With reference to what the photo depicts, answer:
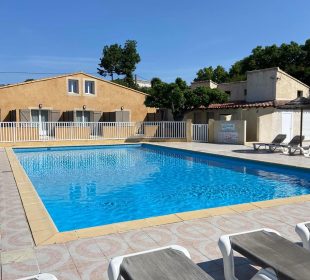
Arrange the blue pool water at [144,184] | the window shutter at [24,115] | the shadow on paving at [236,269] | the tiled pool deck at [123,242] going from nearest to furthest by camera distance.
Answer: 1. the shadow on paving at [236,269]
2. the tiled pool deck at [123,242]
3. the blue pool water at [144,184]
4. the window shutter at [24,115]

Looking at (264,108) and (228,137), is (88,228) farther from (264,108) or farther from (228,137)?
(264,108)

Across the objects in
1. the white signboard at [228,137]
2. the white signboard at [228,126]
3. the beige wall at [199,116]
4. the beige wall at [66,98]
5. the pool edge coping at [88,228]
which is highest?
the beige wall at [66,98]

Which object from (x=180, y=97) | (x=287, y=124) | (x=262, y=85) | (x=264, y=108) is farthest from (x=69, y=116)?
(x=287, y=124)

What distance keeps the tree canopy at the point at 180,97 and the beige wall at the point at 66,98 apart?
5.31m

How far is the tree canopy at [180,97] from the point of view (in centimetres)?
2162

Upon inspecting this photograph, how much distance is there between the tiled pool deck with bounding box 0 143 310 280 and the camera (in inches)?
138

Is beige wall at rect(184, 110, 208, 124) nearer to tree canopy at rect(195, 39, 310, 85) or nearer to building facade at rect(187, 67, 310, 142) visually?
building facade at rect(187, 67, 310, 142)

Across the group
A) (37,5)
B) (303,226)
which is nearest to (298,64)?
(37,5)

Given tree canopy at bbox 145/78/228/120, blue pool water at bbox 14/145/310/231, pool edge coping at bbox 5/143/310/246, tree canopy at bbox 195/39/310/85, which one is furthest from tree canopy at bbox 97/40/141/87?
pool edge coping at bbox 5/143/310/246

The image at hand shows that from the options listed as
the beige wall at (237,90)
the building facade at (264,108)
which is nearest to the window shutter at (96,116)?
the building facade at (264,108)

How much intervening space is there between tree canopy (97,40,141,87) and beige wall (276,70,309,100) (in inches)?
1247

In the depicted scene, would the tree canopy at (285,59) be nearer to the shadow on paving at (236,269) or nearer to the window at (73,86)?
the window at (73,86)

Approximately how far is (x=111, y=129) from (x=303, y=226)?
18.8 m

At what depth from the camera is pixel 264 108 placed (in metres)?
21.3
